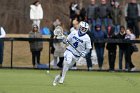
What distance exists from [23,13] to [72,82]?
15.6 metres

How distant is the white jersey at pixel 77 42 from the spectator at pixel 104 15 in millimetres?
8491

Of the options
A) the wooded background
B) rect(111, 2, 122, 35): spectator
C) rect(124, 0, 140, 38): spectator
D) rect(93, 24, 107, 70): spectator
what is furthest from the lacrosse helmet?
the wooded background

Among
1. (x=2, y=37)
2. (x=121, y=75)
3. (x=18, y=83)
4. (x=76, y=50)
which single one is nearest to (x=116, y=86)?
(x=76, y=50)

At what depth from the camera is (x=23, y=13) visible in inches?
1460

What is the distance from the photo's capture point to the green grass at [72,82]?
1912 cm

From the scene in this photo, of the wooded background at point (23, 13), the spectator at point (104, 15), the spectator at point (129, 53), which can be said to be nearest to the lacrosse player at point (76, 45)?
the spectator at point (129, 53)

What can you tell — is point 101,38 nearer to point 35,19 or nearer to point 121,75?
point 121,75

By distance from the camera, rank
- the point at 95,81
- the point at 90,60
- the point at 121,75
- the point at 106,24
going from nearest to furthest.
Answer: the point at 95,81
the point at 121,75
the point at 90,60
the point at 106,24

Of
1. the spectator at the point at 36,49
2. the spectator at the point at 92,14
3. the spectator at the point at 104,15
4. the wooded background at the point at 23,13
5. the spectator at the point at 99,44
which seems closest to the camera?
the spectator at the point at 99,44

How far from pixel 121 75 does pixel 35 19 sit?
7.69 meters

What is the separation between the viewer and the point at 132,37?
2858 centimetres

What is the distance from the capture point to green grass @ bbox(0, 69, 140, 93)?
19125mm

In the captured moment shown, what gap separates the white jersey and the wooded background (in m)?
15.8

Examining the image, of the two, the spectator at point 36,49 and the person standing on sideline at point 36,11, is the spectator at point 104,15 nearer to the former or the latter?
the spectator at point 36,49
